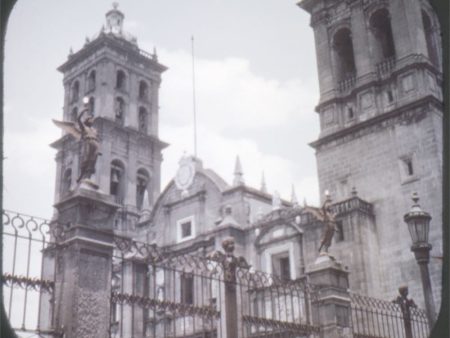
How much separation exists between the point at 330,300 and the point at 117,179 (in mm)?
24599

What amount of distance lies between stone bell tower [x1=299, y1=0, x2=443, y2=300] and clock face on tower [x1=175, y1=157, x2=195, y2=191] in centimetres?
721

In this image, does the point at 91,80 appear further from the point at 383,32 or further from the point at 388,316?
the point at 388,316

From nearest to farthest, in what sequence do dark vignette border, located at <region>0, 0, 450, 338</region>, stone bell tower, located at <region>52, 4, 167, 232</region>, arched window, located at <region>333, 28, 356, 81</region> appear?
1. dark vignette border, located at <region>0, 0, 450, 338</region>
2. arched window, located at <region>333, 28, 356, 81</region>
3. stone bell tower, located at <region>52, 4, 167, 232</region>

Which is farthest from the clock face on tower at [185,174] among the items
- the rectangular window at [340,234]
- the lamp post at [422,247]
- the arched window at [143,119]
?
the lamp post at [422,247]

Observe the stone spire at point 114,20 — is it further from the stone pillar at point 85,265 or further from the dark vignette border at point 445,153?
the dark vignette border at point 445,153

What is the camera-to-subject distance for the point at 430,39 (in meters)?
24.7

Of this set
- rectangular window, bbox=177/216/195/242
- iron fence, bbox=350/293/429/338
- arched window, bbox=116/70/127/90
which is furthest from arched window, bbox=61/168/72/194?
iron fence, bbox=350/293/429/338

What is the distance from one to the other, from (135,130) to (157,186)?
364cm

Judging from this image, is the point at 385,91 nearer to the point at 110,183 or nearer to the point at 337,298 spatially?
the point at 337,298

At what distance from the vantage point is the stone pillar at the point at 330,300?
11.5 m

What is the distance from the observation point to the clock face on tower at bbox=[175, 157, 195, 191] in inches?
1174

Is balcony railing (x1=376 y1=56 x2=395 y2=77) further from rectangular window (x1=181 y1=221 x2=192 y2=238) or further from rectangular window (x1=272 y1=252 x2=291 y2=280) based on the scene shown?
rectangular window (x1=181 y1=221 x2=192 y2=238)

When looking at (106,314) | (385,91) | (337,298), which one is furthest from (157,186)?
(106,314)

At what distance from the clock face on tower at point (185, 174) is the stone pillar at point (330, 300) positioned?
58.9 ft
